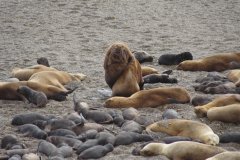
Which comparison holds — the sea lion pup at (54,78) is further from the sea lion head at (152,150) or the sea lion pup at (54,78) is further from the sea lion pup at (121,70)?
the sea lion head at (152,150)

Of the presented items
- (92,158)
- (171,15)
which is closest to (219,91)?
(92,158)

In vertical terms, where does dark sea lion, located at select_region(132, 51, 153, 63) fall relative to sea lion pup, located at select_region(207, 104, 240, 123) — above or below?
below

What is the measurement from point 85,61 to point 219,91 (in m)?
3.63

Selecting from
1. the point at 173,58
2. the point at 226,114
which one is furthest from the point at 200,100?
the point at 173,58

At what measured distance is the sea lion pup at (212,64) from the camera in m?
10.2

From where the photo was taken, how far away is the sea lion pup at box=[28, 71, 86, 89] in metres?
8.73

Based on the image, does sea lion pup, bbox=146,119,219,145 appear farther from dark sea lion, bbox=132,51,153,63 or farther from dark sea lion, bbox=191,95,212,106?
dark sea lion, bbox=132,51,153,63

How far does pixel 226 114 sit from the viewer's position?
6.83 m

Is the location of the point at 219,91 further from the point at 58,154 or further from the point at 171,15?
the point at 171,15

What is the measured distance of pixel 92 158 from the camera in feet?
18.8

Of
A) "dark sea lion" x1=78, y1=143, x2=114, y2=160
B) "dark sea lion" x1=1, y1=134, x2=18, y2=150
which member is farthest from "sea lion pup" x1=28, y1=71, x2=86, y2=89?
"dark sea lion" x1=78, y1=143, x2=114, y2=160

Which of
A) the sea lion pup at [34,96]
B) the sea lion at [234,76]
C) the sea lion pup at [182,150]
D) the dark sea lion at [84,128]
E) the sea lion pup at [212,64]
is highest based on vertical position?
the sea lion pup at [182,150]

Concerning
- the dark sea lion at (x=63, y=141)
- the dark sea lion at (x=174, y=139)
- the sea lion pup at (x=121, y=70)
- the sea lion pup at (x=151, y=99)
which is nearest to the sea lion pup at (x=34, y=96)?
the sea lion pup at (x=151, y=99)

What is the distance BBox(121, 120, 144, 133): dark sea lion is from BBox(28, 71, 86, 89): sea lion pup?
7.50 feet
